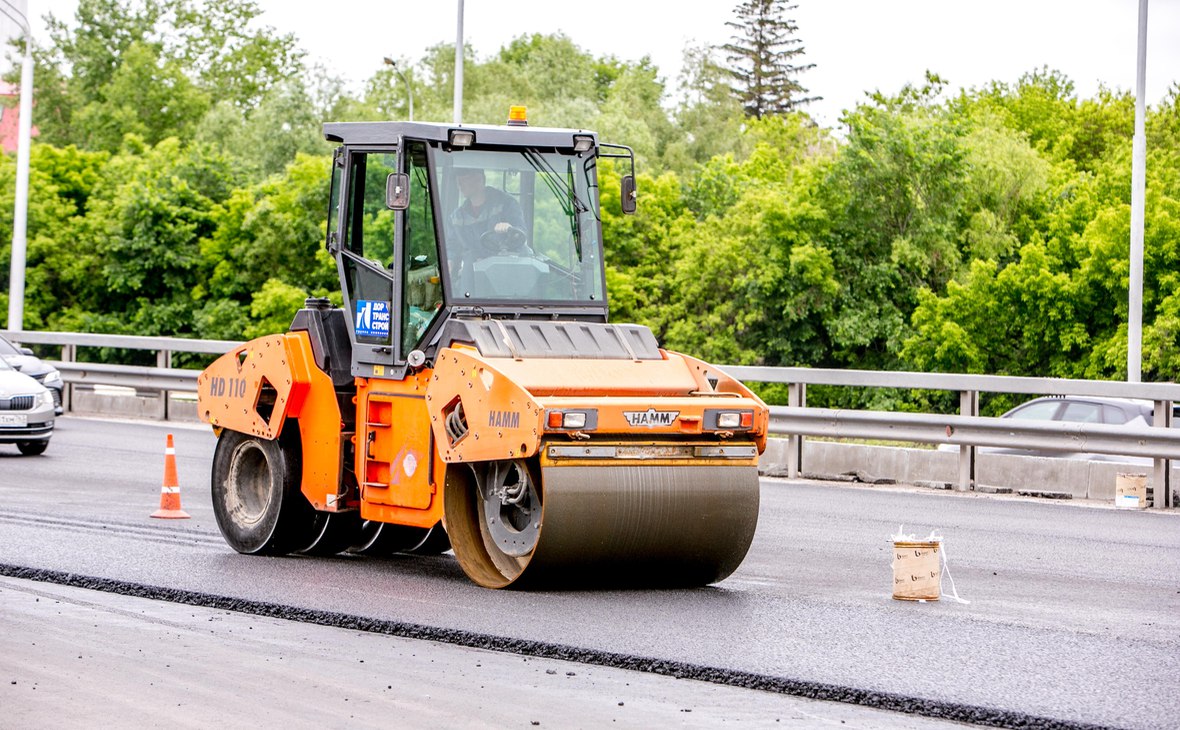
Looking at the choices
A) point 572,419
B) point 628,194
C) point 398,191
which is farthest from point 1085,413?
point 572,419

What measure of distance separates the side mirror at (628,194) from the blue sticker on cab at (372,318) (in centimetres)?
165

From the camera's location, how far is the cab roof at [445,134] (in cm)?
1045

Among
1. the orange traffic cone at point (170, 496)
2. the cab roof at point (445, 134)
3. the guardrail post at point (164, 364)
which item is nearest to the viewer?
the cab roof at point (445, 134)

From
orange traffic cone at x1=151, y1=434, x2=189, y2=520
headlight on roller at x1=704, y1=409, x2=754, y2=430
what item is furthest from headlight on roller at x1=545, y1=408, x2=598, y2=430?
orange traffic cone at x1=151, y1=434, x2=189, y2=520

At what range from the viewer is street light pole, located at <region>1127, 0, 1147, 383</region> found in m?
23.4

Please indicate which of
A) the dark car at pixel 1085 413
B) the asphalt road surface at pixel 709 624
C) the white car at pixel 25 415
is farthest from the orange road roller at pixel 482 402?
the dark car at pixel 1085 413

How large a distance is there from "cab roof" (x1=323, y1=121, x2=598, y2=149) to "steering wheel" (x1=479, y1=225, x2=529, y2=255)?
1.81 ft

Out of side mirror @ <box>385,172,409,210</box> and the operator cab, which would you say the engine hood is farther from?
side mirror @ <box>385,172,409,210</box>

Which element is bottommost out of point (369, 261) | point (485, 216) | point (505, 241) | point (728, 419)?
point (728, 419)

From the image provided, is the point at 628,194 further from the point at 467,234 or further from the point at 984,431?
the point at 984,431

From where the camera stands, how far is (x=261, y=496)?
11.3m

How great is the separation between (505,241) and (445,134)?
0.74m

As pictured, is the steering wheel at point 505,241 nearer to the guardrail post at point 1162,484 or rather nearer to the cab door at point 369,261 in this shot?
the cab door at point 369,261

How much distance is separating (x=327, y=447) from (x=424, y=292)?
1180 mm
